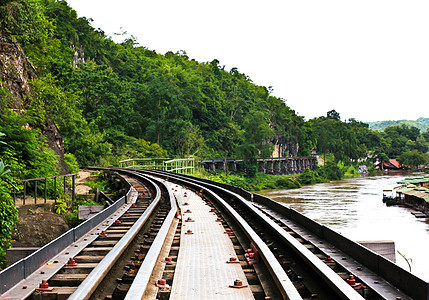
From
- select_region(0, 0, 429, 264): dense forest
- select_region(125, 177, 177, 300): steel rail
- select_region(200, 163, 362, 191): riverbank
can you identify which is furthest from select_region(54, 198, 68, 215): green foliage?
select_region(200, 163, 362, 191): riverbank

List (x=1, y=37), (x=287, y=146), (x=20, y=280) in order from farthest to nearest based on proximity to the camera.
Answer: (x=287, y=146), (x=1, y=37), (x=20, y=280)

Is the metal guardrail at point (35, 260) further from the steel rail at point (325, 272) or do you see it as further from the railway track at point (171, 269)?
the steel rail at point (325, 272)

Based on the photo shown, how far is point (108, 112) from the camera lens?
5222 cm

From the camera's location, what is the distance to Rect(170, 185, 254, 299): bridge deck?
381cm

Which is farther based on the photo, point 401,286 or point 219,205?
point 219,205

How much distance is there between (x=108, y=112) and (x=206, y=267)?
49.6m

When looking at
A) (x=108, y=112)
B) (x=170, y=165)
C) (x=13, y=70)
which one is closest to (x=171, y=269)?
(x=13, y=70)

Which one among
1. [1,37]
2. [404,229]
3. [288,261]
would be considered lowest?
[404,229]

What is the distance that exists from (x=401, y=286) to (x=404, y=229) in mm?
25895

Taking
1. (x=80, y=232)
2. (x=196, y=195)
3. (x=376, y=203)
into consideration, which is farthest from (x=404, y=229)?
(x=80, y=232)

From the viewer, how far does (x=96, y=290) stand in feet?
12.2

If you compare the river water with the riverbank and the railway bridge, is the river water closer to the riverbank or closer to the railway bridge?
the riverbank

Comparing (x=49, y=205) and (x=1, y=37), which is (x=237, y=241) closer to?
(x=49, y=205)

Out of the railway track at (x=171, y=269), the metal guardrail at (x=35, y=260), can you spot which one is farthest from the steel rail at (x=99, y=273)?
the metal guardrail at (x=35, y=260)
